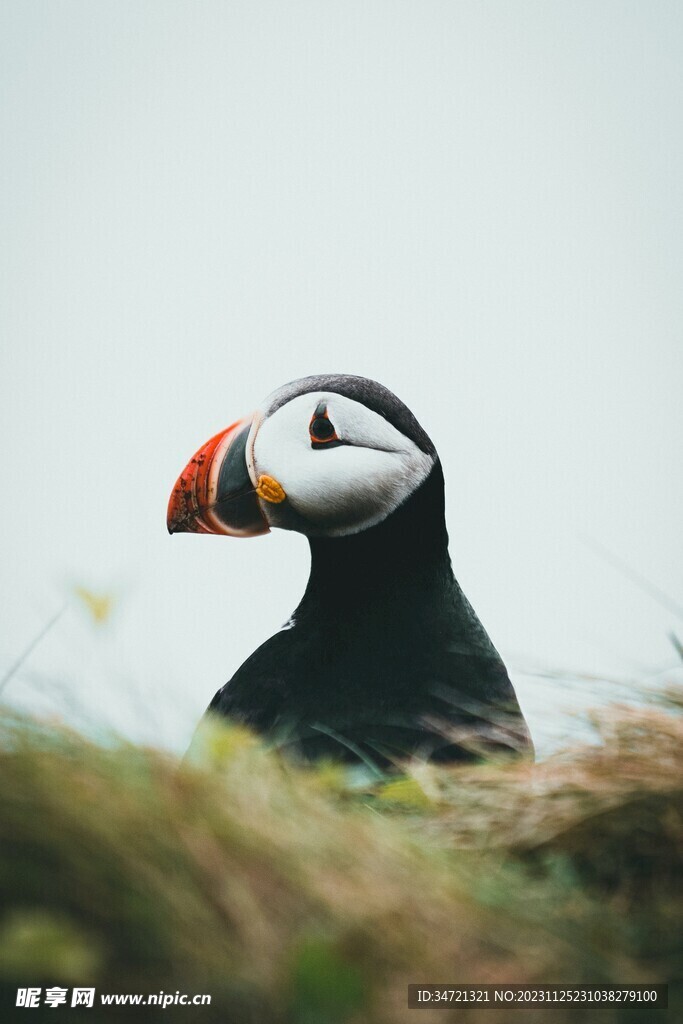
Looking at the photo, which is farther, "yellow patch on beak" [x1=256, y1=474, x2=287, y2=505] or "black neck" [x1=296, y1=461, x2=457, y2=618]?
"yellow patch on beak" [x1=256, y1=474, x2=287, y2=505]

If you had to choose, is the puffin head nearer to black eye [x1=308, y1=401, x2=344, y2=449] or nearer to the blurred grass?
black eye [x1=308, y1=401, x2=344, y2=449]

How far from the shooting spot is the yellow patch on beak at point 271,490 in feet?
10.4

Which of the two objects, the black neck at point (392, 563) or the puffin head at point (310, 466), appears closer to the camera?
the black neck at point (392, 563)

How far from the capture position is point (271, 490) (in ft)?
10.4

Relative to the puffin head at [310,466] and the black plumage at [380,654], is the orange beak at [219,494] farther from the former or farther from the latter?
the black plumage at [380,654]

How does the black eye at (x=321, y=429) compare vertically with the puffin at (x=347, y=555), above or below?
above

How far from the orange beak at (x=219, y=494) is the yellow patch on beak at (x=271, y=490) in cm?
5

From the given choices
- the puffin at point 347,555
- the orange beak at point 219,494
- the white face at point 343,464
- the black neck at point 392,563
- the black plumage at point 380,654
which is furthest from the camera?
the orange beak at point 219,494

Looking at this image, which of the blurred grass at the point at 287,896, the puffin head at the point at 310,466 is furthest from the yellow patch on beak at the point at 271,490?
the blurred grass at the point at 287,896

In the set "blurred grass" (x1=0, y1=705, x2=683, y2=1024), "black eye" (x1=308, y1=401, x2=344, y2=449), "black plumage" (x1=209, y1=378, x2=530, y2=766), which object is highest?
"black eye" (x1=308, y1=401, x2=344, y2=449)

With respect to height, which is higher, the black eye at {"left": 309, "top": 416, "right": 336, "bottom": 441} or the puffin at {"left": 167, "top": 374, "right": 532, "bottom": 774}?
the black eye at {"left": 309, "top": 416, "right": 336, "bottom": 441}

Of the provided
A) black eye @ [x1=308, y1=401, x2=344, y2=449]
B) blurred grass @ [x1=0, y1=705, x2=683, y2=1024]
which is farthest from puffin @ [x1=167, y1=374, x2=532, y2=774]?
blurred grass @ [x1=0, y1=705, x2=683, y2=1024]

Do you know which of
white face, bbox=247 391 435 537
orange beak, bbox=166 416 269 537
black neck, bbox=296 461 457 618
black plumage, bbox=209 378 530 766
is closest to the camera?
black plumage, bbox=209 378 530 766

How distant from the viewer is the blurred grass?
33.1 inches
